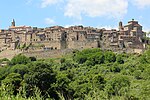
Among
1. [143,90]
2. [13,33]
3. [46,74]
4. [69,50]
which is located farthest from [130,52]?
[143,90]

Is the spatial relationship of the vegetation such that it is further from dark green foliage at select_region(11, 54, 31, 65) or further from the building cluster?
the building cluster

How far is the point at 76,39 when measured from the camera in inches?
2623

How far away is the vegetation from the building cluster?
426 centimetres

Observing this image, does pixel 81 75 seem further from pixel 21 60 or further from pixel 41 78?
pixel 21 60

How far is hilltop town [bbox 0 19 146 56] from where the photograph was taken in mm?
65312

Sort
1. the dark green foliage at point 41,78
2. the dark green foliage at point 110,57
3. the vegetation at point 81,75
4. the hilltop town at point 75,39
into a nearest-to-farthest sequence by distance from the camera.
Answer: the vegetation at point 81,75
the dark green foliage at point 41,78
the dark green foliage at point 110,57
the hilltop town at point 75,39

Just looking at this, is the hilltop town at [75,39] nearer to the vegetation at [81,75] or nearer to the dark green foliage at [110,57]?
the vegetation at [81,75]

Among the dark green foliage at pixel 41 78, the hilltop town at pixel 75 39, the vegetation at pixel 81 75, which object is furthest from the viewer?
the hilltop town at pixel 75 39

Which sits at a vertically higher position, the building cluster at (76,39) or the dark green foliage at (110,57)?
the building cluster at (76,39)

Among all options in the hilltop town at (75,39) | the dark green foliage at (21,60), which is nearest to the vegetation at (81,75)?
the dark green foliage at (21,60)

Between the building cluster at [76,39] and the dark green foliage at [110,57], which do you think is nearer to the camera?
the dark green foliage at [110,57]

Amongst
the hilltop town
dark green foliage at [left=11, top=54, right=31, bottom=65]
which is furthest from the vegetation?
the hilltop town

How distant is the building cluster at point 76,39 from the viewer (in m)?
65.4

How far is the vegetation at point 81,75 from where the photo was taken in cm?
1916
